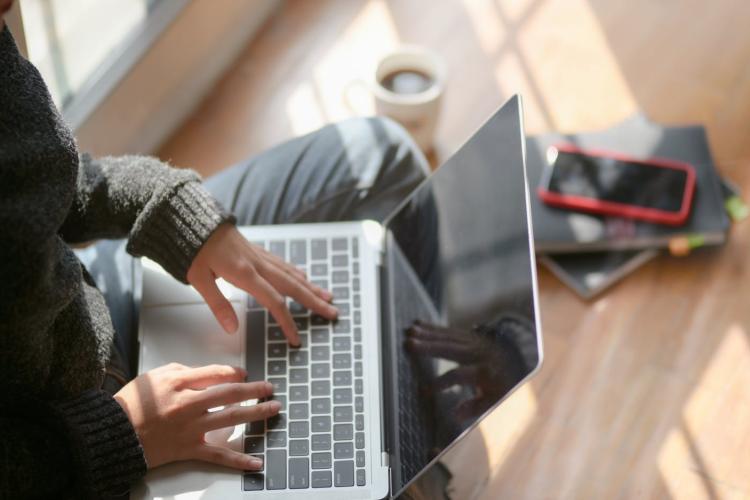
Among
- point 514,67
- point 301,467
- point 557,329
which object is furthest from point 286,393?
point 514,67

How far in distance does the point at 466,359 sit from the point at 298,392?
19cm

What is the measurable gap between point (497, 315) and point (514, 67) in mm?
868

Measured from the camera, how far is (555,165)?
4.68 feet

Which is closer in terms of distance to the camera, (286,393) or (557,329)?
(286,393)

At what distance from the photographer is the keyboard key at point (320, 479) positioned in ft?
2.93

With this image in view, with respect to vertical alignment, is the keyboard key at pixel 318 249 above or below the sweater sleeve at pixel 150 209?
below

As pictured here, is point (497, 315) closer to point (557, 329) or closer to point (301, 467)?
point (301, 467)

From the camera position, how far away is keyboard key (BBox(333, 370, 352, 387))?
97 centimetres

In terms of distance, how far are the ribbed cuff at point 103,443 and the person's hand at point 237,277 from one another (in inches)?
6.6

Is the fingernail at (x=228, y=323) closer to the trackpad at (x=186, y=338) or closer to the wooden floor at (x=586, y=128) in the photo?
the trackpad at (x=186, y=338)

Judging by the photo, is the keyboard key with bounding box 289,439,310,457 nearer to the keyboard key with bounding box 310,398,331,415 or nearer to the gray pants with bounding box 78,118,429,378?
the keyboard key with bounding box 310,398,331,415

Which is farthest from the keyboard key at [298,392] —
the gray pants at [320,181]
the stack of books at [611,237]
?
the stack of books at [611,237]

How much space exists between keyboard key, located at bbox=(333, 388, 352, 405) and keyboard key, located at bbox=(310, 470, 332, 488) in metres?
0.08

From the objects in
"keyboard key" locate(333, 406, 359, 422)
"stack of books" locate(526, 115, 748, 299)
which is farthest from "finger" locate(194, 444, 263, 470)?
"stack of books" locate(526, 115, 748, 299)
